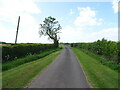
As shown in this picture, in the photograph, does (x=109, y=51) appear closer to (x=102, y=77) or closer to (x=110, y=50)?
(x=110, y=50)

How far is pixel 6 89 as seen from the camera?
753cm

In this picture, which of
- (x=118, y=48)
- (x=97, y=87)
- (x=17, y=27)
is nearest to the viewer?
(x=97, y=87)

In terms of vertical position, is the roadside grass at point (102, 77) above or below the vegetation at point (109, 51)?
below

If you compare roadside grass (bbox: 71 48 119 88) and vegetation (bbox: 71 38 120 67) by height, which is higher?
vegetation (bbox: 71 38 120 67)

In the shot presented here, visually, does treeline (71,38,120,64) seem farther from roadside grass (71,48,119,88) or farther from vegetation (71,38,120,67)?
roadside grass (71,48,119,88)

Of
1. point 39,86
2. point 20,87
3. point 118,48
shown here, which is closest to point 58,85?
point 39,86

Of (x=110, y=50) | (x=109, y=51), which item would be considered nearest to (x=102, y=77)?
(x=110, y=50)

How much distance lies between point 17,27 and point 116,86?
24.8 m

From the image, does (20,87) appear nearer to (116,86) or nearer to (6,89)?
(6,89)

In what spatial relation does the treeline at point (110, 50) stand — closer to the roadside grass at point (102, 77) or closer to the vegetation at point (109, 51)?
the vegetation at point (109, 51)

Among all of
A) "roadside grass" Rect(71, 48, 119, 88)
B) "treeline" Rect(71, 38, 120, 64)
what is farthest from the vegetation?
"roadside grass" Rect(71, 48, 119, 88)

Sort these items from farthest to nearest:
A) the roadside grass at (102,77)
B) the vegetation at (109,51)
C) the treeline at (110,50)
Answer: the vegetation at (109,51)
the treeline at (110,50)
the roadside grass at (102,77)

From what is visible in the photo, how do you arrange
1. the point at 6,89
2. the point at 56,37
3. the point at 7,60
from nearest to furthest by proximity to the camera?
the point at 6,89
the point at 7,60
the point at 56,37

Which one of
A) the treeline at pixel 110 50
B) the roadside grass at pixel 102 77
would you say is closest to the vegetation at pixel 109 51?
the treeline at pixel 110 50
